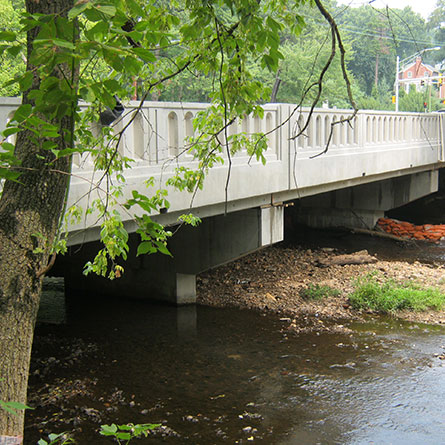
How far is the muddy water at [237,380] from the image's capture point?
6.17 m

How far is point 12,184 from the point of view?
272 cm

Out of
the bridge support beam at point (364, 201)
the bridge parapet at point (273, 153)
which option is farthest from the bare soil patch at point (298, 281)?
the bridge support beam at point (364, 201)

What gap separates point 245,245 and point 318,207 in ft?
30.4

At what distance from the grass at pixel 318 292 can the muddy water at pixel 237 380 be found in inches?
46.3

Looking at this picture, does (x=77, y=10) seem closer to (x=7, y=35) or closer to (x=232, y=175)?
(x=7, y=35)

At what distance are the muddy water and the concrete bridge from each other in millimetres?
1086

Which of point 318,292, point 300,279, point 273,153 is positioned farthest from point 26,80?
point 300,279

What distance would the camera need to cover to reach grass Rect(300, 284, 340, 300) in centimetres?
1105

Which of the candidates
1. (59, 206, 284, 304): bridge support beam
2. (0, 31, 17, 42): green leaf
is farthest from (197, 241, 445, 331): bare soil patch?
(0, 31, 17, 42): green leaf

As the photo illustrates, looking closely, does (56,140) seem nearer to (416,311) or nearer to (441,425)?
(441,425)

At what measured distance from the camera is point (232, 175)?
8.65m

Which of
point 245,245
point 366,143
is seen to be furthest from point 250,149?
point 366,143

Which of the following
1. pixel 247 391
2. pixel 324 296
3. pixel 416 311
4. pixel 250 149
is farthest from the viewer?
pixel 324 296

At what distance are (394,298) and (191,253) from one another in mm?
3575
